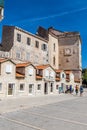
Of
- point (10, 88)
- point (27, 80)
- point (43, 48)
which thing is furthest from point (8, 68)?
point (43, 48)

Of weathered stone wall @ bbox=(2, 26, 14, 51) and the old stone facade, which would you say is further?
weathered stone wall @ bbox=(2, 26, 14, 51)

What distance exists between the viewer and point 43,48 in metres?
49.1

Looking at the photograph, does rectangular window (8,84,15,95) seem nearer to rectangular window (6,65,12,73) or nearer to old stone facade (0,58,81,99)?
old stone facade (0,58,81,99)

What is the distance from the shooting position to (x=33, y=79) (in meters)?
33.5

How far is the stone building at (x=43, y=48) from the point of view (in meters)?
40.5

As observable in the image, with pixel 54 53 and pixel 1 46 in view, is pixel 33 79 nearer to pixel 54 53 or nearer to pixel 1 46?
pixel 1 46

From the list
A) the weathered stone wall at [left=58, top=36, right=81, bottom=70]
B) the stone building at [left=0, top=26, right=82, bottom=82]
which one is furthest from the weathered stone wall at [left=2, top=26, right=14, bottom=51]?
the weathered stone wall at [left=58, top=36, right=81, bottom=70]

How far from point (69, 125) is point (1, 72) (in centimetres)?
1751

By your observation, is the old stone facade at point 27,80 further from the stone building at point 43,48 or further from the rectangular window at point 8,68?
the stone building at point 43,48

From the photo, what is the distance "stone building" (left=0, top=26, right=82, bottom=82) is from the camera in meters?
40.5

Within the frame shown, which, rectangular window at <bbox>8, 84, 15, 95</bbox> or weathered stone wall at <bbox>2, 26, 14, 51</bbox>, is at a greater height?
weathered stone wall at <bbox>2, 26, 14, 51</bbox>

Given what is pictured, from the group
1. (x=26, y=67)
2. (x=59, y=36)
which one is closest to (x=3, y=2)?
(x=26, y=67)

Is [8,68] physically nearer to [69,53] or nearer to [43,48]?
[43,48]

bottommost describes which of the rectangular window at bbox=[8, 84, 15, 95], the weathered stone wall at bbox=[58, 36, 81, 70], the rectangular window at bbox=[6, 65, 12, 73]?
the rectangular window at bbox=[8, 84, 15, 95]
